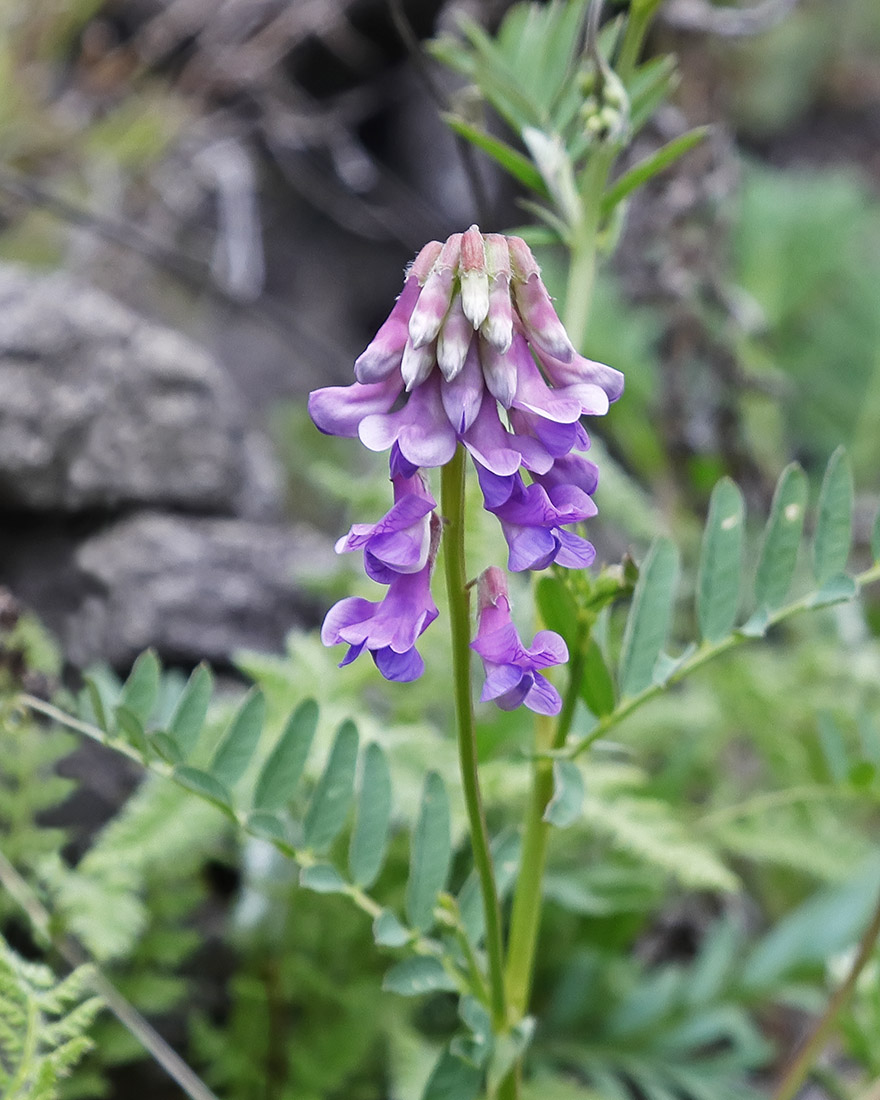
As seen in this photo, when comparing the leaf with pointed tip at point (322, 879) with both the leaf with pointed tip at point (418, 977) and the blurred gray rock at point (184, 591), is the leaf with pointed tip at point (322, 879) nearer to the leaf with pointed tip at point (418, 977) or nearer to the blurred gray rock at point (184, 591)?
the leaf with pointed tip at point (418, 977)

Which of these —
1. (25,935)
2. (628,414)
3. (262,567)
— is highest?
(628,414)

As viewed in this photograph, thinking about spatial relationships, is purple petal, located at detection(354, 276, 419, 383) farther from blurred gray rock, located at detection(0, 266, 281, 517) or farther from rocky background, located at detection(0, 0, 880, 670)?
blurred gray rock, located at detection(0, 266, 281, 517)

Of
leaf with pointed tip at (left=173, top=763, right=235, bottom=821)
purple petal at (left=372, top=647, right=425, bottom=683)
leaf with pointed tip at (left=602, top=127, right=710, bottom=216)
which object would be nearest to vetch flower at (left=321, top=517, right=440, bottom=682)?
purple petal at (left=372, top=647, right=425, bottom=683)

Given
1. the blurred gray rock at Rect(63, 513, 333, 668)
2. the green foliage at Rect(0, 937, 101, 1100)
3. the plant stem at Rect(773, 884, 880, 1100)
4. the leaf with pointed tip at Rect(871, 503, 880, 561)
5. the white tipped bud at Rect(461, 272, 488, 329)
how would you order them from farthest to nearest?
the blurred gray rock at Rect(63, 513, 333, 668) < the plant stem at Rect(773, 884, 880, 1100) < the leaf with pointed tip at Rect(871, 503, 880, 561) < the green foliage at Rect(0, 937, 101, 1100) < the white tipped bud at Rect(461, 272, 488, 329)

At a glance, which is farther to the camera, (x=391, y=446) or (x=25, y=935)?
(x=25, y=935)

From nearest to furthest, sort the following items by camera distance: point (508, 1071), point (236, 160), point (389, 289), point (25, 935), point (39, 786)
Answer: point (508, 1071)
point (39, 786)
point (25, 935)
point (236, 160)
point (389, 289)

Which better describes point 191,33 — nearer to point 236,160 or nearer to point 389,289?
point 236,160

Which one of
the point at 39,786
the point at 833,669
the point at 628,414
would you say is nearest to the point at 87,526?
the point at 39,786
